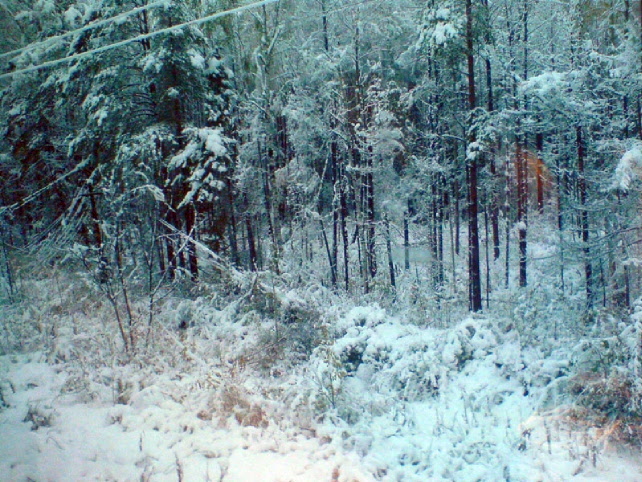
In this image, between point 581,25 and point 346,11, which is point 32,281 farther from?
point 581,25

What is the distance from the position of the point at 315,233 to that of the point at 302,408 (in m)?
15.8

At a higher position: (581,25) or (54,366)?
(581,25)

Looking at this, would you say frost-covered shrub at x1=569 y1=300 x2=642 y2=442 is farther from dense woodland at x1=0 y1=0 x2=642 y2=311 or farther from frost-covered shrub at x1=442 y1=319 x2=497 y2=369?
dense woodland at x1=0 y1=0 x2=642 y2=311

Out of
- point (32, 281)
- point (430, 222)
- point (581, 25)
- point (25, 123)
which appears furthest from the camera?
point (430, 222)

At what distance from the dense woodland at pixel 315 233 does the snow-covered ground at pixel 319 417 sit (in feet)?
0.14

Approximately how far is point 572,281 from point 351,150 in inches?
463

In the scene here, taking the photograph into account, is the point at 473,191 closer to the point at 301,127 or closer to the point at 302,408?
the point at 301,127

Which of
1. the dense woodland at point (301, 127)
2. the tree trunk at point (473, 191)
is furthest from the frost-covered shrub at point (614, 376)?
the tree trunk at point (473, 191)

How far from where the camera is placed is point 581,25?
50.3 ft

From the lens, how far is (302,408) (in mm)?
5934

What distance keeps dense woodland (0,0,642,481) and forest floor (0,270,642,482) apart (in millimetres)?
43

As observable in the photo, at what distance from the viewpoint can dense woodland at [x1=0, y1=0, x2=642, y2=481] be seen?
5781 mm

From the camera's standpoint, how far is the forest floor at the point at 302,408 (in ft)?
15.4

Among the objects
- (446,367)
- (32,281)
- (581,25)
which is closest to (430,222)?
(581,25)
